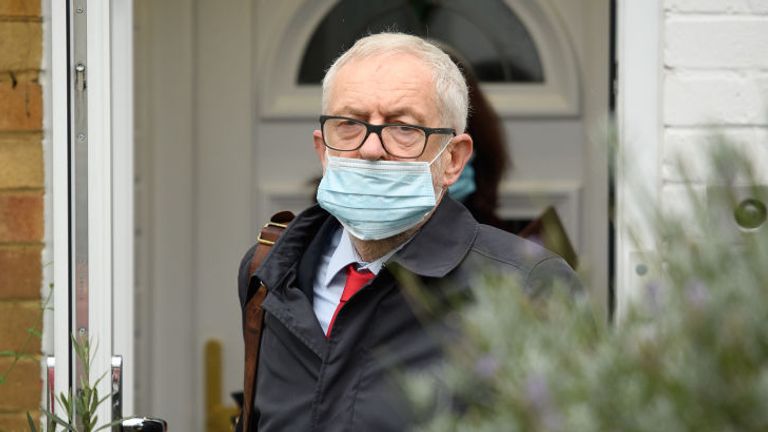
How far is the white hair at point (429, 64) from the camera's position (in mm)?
2053

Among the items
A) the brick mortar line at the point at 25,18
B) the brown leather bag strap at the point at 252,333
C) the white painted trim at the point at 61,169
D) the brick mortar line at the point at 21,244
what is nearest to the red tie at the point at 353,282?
the brown leather bag strap at the point at 252,333

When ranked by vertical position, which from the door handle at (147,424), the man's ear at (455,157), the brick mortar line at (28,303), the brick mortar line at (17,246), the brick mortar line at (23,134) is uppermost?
the brick mortar line at (23,134)

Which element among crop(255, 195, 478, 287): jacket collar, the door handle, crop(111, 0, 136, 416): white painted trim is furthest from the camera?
crop(111, 0, 136, 416): white painted trim

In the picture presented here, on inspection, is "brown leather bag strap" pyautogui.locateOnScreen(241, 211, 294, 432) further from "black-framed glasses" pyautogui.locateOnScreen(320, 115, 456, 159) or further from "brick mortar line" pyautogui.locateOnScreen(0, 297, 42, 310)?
"brick mortar line" pyautogui.locateOnScreen(0, 297, 42, 310)

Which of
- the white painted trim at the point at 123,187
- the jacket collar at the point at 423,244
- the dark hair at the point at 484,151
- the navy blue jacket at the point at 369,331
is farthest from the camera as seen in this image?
the dark hair at the point at 484,151

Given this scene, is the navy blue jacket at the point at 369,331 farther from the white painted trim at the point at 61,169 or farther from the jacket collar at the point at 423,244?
the white painted trim at the point at 61,169

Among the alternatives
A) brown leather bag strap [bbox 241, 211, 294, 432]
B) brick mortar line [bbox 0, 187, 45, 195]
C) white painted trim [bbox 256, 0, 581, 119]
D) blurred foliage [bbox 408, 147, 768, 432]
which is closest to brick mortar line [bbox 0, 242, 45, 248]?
brick mortar line [bbox 0, 187, 45, 195]

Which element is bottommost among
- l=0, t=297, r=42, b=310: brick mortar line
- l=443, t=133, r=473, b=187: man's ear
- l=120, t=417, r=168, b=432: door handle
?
l=120, t=417, r=168, b=432: door handle

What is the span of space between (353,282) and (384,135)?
26 centimetres

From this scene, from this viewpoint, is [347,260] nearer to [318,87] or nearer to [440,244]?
[440,244]

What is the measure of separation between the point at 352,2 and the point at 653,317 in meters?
3.08

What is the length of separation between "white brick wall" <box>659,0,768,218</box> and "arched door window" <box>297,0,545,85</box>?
1.16 metres

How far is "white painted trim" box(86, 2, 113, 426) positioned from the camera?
2.57 m

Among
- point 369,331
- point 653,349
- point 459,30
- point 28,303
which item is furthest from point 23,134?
point 653,349
